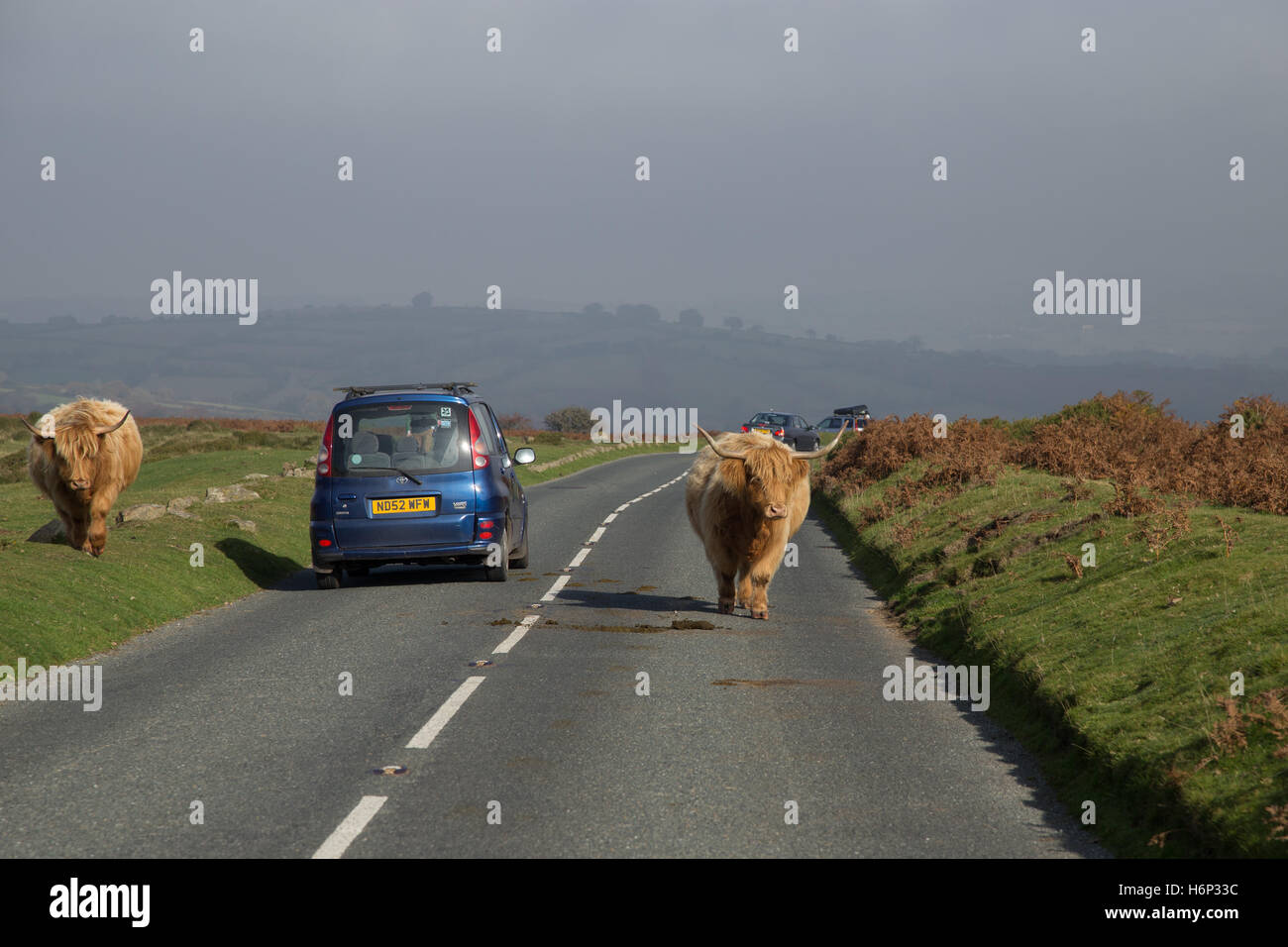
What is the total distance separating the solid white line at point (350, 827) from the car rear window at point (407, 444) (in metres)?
8.40

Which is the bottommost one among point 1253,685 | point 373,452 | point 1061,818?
point 1061,818

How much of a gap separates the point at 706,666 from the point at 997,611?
3252mm

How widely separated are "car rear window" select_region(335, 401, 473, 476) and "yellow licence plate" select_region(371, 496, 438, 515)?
0.36 meters

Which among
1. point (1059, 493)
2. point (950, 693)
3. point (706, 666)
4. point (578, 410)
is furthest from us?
point (578, 410)

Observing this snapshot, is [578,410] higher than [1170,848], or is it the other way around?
[578,410]

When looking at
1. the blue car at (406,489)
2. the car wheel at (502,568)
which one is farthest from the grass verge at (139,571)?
the car wheel at (502,568)

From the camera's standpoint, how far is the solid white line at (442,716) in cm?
745

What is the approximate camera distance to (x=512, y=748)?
7301 millimetres

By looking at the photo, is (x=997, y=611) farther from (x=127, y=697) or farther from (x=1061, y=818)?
(x=127, y=697)

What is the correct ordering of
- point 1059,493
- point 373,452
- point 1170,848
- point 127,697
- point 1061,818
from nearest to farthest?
point 1170,848 → point 1061,818 → point 127,697 → point 373,452 → point 1059,493

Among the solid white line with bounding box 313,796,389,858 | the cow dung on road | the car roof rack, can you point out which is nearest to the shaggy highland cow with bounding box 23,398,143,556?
the cow dung on road

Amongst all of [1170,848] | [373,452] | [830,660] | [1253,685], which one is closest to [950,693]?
[830,660]

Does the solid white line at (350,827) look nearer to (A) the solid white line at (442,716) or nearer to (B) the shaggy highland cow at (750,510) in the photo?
(A) the solid white line at (442,716)

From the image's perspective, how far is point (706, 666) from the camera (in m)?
10.0
